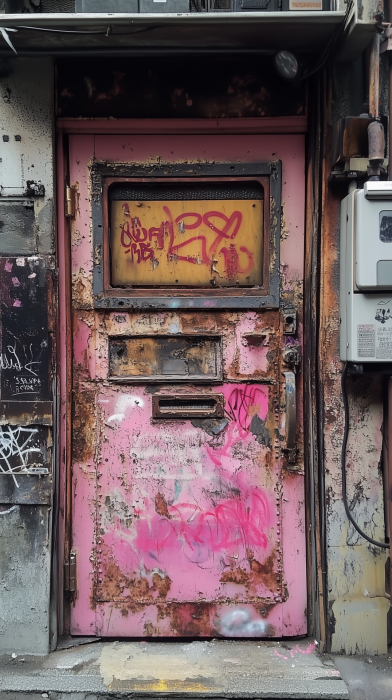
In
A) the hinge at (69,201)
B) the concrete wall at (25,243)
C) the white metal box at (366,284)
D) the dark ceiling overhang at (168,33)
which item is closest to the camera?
the dark ceiling overhang at (168,33)

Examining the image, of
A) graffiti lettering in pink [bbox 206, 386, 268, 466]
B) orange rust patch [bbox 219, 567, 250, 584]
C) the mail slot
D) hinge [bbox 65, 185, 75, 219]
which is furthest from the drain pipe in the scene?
orange rust patch [bbox 219, 567, 250, 584]

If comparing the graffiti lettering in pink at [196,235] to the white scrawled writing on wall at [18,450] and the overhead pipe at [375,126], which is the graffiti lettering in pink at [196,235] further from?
the white scrawled writing on wall at [18,450]

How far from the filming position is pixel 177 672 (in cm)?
271

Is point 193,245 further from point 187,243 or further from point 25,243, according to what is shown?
point 25,243

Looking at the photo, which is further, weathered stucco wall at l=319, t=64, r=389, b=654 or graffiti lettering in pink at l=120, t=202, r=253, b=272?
graffiti lettering in pink at l=120, t=202, r=253, b=272

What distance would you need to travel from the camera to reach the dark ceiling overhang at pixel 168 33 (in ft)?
7.89

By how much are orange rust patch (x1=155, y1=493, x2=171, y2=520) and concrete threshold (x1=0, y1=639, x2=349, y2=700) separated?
73 centimetres

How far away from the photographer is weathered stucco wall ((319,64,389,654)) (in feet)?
9.38

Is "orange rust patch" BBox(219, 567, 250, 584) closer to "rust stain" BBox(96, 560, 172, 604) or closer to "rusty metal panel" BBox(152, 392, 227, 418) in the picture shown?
"rust stain" BBox(96, 560, 172, 604)

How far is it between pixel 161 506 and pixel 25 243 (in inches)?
66.1

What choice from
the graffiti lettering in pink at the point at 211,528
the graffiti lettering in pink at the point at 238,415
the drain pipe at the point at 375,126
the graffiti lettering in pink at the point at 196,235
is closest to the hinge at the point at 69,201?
the graffiti lettering in pink at the point at 196,235

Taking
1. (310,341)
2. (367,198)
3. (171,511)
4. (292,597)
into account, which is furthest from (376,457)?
(367,198)

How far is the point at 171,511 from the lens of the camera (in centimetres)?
303

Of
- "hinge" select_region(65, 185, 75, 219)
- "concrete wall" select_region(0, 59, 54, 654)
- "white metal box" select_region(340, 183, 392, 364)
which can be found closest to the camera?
"white metal box" select_region(340, 183, 392, 364)
